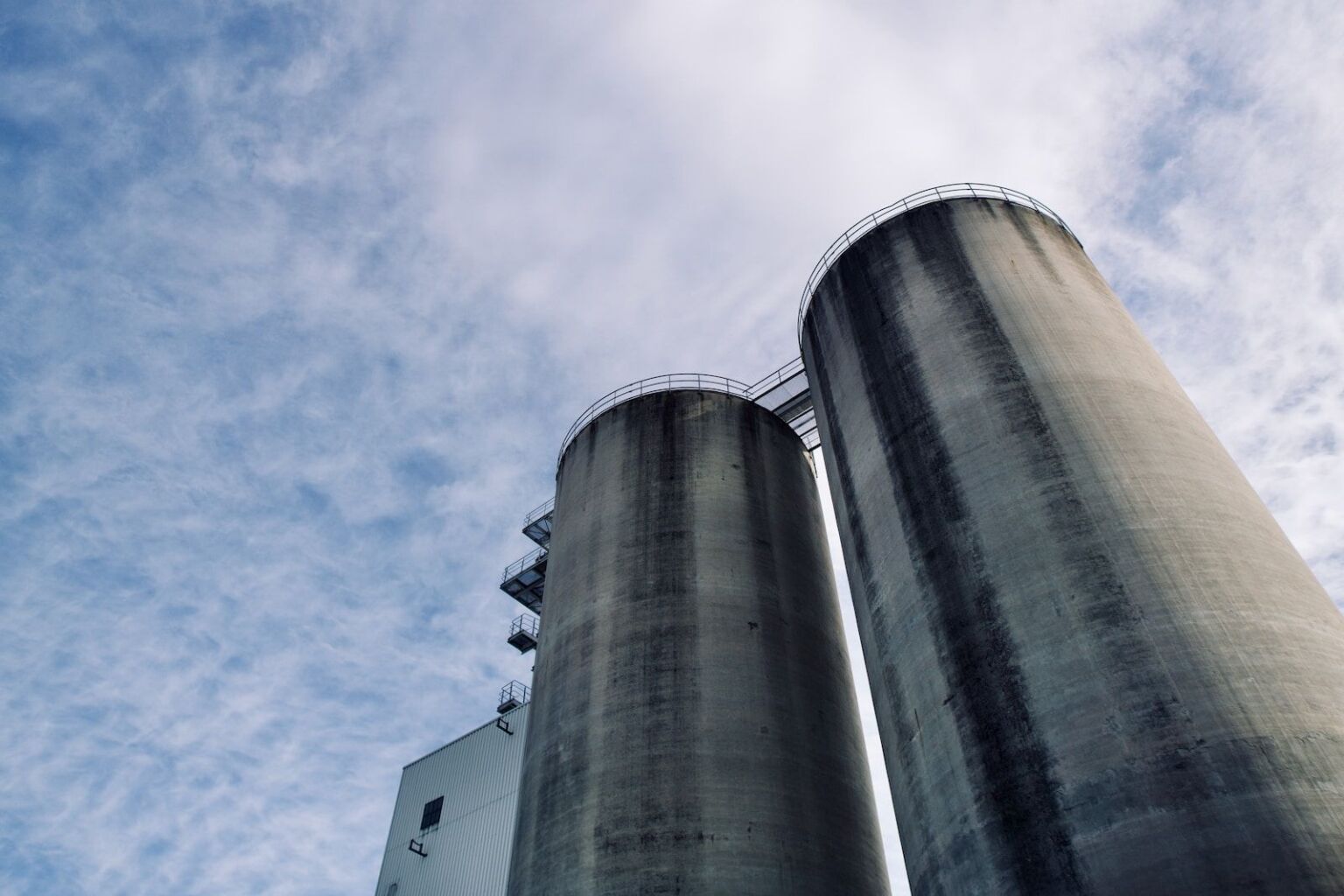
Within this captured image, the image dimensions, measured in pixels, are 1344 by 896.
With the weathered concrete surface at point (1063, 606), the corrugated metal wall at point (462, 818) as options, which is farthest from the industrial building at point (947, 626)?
the corrugated metal wall at point (462, 818)

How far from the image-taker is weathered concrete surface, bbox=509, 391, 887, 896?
1658cm

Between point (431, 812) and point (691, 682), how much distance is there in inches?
611

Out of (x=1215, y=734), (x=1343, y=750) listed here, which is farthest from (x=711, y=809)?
(x=1343, y=750)

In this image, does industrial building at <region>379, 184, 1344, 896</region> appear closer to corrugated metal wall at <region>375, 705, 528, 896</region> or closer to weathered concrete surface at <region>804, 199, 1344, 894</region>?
weathered concrete surface at <region>804, 199, 1344, 894</region>

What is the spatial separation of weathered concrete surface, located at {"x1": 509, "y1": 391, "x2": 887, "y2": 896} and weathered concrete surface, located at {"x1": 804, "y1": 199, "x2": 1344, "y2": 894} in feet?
10.1

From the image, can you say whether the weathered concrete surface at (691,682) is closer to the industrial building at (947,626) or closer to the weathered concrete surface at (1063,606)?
the industrial building at (947,626)

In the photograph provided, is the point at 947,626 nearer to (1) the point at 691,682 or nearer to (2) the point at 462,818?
(1) the point at 691,682

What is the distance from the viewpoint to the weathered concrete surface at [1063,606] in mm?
10719

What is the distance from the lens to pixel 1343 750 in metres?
10.8

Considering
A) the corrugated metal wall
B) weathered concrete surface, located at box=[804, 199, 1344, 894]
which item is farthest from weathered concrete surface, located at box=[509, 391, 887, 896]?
the corrugated metal wall

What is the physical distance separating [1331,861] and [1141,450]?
6.12 m

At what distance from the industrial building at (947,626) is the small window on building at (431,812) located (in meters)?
11.3

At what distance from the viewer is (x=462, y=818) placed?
28484mm

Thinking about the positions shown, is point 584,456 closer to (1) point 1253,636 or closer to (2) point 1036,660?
(2) point 1036,660
